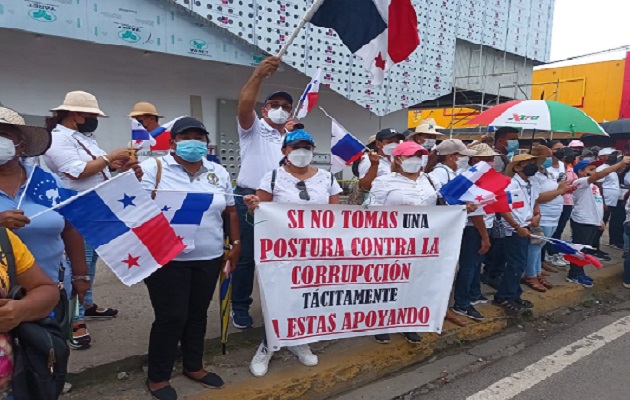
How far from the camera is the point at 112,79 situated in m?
8.14

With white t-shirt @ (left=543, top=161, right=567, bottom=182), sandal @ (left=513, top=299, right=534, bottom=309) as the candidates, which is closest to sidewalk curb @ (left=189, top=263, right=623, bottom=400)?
sandal @ (left=513, top=299, right=534, bottom=309)

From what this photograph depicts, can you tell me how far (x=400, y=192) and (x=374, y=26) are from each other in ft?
4.53

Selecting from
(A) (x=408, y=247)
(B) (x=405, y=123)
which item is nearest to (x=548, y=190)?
(A) (x=408, y=247)

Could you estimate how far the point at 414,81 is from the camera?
12.1 metres

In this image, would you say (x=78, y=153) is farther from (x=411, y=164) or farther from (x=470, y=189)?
(x=470, y=189)

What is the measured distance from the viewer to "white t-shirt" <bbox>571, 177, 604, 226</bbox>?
662 cm

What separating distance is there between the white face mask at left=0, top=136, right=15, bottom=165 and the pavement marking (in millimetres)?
3276

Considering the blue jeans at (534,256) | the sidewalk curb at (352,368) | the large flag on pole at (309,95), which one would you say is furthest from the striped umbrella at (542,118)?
the large flag on pole at (309,95)

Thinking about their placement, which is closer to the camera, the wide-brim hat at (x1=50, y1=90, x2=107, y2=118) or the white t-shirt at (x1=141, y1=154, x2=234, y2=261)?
the white t-shirt at (x1=141, y1=154, x2=234, y2=261)

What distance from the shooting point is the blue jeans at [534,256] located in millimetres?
5816

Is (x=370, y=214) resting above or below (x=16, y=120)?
below

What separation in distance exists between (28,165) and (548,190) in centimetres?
543

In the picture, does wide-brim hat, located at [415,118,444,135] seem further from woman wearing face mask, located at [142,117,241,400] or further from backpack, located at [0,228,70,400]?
backpack, located at [0,228,70,400]

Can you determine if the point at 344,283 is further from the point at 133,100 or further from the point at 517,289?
the point at 133,100
